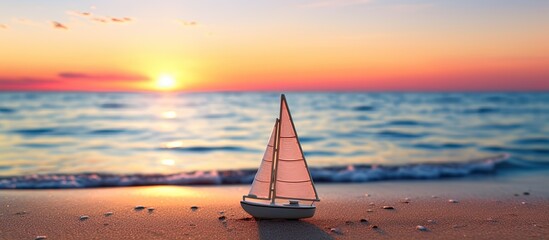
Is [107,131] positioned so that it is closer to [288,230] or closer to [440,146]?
[440,146]

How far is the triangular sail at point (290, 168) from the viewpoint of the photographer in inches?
279

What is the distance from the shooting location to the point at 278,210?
733 cm

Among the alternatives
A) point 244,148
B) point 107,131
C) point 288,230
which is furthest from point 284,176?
point 107,131

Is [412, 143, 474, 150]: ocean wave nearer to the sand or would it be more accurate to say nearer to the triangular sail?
the sand

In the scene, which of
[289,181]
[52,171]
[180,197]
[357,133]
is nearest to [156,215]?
[180,197]

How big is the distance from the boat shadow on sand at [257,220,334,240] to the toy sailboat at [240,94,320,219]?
158 millimetres

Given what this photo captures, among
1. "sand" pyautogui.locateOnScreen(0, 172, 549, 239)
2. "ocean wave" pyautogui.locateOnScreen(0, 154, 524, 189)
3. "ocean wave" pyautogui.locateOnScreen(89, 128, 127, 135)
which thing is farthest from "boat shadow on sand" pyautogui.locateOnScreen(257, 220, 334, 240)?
"ocean wave" pyautogui.locateOnScreen(89, 128, 127, 135)

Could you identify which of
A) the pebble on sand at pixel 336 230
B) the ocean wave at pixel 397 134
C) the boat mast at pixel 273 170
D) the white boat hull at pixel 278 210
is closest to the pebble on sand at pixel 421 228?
the pebble on sand at pixel 336 230

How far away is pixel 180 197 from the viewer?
33.2 ft

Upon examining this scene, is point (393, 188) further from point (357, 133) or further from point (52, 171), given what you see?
point (357, 133)

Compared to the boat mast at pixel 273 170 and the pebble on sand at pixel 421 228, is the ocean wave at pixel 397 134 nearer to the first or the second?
the pebble on sand at pixel 421 228

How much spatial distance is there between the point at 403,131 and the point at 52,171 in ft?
63.9

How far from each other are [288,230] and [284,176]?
0.79 meters

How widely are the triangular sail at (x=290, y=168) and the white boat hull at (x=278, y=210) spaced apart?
16 cm
